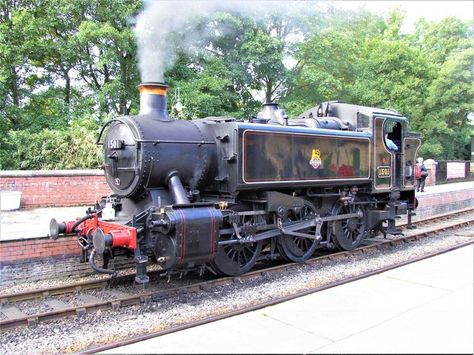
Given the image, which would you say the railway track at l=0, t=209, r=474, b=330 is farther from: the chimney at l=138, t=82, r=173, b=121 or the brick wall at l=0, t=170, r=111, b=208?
the brick wall at l=0, t=170, r=111, b=208

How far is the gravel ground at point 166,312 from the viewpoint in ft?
15.8

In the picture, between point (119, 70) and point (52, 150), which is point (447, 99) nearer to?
point (119, 70)

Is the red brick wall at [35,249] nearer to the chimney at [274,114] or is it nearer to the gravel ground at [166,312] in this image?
the gravel ground at [166,312]

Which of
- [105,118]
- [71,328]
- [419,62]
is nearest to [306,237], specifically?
[71,328]

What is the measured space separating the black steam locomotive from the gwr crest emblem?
28 millimetres

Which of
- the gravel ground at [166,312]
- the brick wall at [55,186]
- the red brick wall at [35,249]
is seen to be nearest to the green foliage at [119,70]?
the brick wall at [55,186]

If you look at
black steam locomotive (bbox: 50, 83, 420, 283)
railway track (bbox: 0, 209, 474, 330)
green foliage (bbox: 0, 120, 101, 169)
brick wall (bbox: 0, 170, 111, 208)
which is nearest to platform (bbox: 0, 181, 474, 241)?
brick wall (bbox: 0, 170, 111, 208)

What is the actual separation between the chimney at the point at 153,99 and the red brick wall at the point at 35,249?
2601 mm

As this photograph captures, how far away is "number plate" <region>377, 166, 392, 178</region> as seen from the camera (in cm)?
938

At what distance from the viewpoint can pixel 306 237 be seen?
8031mm

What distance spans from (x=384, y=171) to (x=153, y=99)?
515cm

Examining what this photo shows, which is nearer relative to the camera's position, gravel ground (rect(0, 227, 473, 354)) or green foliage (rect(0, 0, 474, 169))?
gravel ground (rect(0, 227, 473, 354))

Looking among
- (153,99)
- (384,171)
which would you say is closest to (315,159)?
(384,171)

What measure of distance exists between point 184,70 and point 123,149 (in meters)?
10.2
